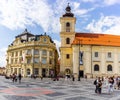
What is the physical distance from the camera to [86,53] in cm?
6725

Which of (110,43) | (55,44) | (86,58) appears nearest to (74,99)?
(86,58)

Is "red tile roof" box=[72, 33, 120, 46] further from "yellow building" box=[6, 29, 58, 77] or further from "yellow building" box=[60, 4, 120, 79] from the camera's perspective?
"yellow building" box=[6, 29, 58, 77]

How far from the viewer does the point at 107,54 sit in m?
69.1

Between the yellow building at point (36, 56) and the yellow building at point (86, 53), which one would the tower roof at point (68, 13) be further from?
the yellow building at point (36, 56)

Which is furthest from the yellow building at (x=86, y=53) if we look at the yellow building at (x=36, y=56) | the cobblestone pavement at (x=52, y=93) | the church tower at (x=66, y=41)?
the cobblestone pavement at (x=52, y=93)

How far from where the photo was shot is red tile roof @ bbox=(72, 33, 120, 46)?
68.6 metres

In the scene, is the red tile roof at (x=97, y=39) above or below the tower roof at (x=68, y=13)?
below

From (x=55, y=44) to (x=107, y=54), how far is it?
870 inches

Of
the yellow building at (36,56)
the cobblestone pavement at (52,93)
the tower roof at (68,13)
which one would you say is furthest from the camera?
the yellow building at (36,56)

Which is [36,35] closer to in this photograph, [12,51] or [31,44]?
[31,44]

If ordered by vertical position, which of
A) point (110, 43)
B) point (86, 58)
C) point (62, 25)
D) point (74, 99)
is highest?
point (62, 25)

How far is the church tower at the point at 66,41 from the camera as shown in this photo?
68.9 m

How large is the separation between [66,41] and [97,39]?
8.79m

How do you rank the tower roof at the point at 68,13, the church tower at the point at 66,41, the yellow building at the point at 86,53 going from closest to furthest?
the yellow building at the point at 86,53
the church tower at the point at 66,41
the tower roof at the point at 68,13
